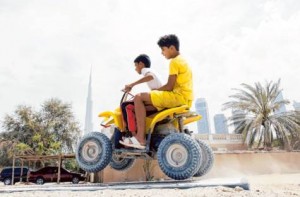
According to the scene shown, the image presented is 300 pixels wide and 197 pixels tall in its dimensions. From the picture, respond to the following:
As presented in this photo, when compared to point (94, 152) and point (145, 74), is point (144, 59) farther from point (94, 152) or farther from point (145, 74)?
point (94, 152)

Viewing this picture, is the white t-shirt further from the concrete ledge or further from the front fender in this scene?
the concrete ledge

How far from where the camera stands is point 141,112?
13.0ft

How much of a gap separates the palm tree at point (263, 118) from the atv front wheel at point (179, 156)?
20.3m

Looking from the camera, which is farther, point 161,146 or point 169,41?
point 169,41

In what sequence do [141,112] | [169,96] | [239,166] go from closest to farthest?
[169,96], [141,112], [239,166]

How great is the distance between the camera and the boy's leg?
12.9ft

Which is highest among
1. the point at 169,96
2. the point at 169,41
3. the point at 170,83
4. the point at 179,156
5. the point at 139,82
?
the point at 169,41

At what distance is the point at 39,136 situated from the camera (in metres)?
31.1

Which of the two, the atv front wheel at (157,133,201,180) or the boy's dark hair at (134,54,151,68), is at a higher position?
the boy's dark hair at (134,54,151,68)

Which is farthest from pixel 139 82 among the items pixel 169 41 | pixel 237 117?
pixel 237 117

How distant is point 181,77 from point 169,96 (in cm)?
35

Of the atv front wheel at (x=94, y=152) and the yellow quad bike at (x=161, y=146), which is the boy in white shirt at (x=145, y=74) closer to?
the yellow quad bike at (x=161, y=146)

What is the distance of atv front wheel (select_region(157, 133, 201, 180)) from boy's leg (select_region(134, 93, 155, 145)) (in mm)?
370

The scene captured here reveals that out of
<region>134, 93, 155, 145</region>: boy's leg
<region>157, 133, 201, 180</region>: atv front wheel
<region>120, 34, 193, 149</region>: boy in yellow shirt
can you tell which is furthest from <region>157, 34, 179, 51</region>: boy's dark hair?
<region>157, 133, 201, 180</region>: atv front wheel
